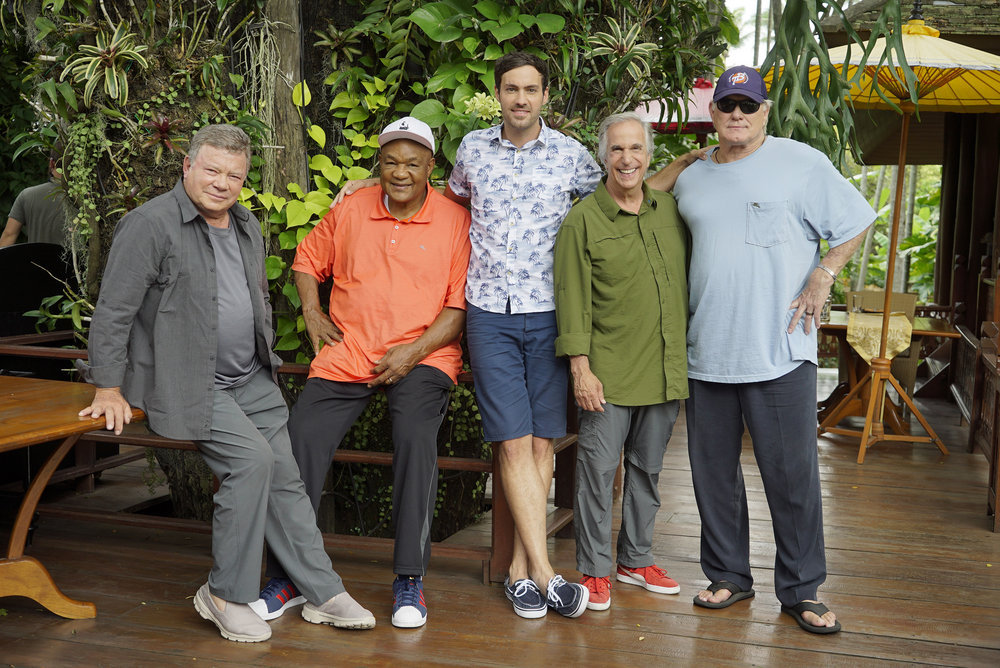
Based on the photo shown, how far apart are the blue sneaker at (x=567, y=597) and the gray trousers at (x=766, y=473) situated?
1.47ft

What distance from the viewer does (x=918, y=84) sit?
15.4 ft

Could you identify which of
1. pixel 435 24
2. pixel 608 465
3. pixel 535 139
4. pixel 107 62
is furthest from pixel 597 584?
pixel 107 62

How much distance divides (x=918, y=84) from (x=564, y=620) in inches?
131

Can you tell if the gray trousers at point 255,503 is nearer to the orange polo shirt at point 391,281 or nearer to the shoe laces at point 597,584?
the orange polo shirt at point 391,281

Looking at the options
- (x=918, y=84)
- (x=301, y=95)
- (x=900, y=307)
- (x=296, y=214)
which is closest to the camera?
(x=296, y=214)

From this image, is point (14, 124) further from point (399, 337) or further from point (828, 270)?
point (828, 270)

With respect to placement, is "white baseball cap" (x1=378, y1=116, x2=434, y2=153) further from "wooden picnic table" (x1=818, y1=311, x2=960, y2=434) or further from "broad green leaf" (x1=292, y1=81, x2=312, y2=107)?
"wooden picnic table" (x1=818, y1=311, x2=960, y2=434)

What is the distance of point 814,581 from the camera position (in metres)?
2.87

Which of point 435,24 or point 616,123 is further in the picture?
point 435,24

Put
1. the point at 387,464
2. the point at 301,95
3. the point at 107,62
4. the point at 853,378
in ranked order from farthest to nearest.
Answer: the point at 853,378
the point at 301,95
the point at 107,62
the point at 387,464

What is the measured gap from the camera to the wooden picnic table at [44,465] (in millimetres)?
A: 2615

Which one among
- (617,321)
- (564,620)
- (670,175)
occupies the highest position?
(670,175)

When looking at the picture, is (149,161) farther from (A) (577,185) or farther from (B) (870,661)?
(B) (870,661)

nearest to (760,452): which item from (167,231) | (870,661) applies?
(870,661)
